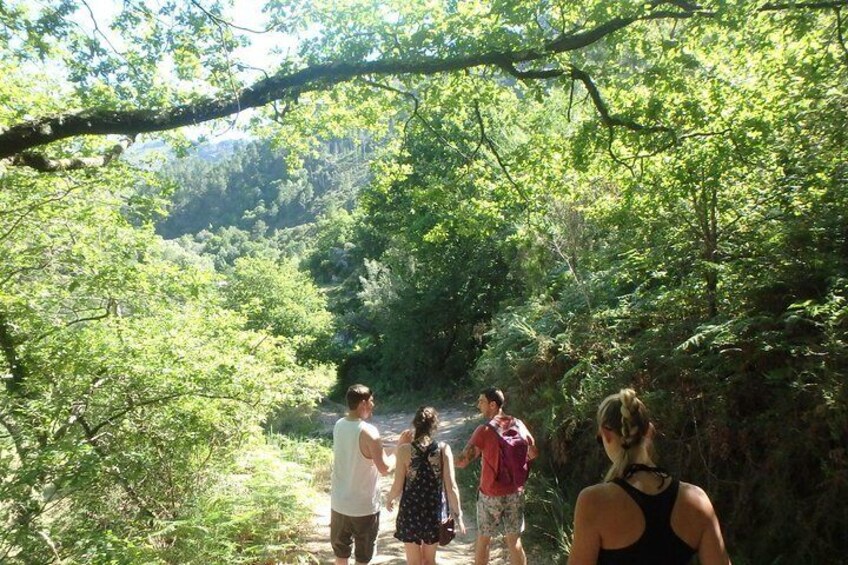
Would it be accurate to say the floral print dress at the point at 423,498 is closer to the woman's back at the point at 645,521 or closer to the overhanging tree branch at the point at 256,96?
the woman's back at the point at 645,521

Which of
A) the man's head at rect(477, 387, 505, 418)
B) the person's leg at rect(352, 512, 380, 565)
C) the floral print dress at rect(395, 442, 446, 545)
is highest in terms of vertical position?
the man's head at rect(477, 387, 505, 418)

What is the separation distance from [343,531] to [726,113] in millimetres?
6001

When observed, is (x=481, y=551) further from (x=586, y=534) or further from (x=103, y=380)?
(x=103, y=380)

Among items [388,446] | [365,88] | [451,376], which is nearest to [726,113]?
[365,88]

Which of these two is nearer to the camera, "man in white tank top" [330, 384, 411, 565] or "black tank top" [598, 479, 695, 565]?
"black tank top" [598, 479, 695, 565]

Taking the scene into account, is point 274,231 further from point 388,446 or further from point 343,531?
point 343,531

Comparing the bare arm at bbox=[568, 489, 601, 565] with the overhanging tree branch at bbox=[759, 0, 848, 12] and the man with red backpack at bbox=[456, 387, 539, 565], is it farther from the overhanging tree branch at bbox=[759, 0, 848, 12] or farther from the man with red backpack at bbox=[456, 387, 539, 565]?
the overhanging tree branch at bbox=[759, 0, 848, 12]

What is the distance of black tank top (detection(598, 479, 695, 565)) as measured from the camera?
214cm

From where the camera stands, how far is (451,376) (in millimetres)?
21422

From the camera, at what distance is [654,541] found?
2.14m

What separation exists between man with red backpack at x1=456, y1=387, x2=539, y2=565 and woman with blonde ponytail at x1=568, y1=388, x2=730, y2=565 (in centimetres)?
276

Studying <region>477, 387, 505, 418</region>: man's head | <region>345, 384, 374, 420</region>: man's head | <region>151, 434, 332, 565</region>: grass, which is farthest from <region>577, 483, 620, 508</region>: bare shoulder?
<region>151, 434, 332, 565</region>: grass

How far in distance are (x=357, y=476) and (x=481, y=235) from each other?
17.4ft

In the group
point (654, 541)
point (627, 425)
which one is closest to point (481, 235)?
point (627, 425)
